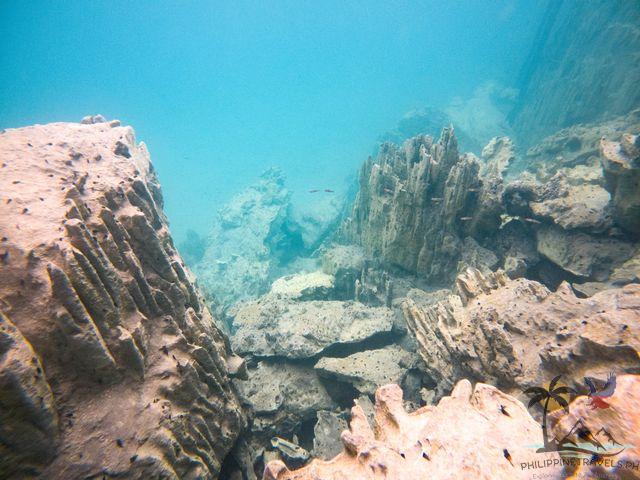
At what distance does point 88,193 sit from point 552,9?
122 feet

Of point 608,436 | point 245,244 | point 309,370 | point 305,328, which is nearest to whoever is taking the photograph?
point 608,436

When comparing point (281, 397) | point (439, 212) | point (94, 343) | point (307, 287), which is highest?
point (439, 212)

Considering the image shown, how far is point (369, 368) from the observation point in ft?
16.4

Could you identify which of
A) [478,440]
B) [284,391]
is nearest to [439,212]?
[284,391]

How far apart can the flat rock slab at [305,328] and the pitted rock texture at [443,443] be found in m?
3.39

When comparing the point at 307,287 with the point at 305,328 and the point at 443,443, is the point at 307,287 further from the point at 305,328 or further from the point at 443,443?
the point at 443,443

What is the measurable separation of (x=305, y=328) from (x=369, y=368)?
1542 mm

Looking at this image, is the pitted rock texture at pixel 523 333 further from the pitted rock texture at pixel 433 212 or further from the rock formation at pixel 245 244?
the rock formation at pixel 245 244

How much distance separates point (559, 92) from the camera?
20047 millimetres

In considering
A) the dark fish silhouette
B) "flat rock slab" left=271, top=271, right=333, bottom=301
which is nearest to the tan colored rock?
the dark fish silhouette

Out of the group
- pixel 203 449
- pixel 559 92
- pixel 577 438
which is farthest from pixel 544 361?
pixel 559 92

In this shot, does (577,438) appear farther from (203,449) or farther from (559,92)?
(559,92)

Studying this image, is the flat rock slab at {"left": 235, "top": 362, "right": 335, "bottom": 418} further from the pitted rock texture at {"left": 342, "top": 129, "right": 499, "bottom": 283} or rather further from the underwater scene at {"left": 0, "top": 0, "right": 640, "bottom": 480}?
the pitted rock texture at {"left": 342, "top": 129, "right": 499, "bottom": 283}

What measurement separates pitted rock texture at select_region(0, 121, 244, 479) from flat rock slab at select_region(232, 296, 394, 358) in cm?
209
